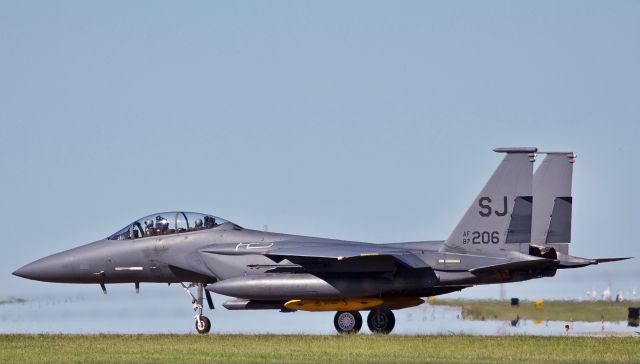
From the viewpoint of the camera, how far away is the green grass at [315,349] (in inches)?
795

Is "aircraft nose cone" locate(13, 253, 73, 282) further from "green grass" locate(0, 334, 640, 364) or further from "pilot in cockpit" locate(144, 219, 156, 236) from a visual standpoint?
"green grass" locate(0, 334, 640, 364)

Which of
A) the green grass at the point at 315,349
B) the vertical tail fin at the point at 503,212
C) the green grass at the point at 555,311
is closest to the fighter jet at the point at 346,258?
the vertical tail fin at the point at 503,212

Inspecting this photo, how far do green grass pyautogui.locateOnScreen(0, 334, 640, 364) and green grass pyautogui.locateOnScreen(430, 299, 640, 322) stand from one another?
1007 cm

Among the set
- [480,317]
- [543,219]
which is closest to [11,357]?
[543,219]

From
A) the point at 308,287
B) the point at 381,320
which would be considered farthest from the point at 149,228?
the point at 381,320

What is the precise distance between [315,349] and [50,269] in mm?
9235

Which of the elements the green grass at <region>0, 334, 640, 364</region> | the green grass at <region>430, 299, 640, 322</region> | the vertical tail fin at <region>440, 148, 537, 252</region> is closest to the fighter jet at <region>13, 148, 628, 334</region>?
the vertical tail fin at <region>440, 148, 537, 252</region>

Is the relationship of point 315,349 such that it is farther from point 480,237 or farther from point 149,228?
point 149,228

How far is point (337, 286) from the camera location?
26031mm

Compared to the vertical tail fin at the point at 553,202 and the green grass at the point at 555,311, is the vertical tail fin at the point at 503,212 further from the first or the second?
the green grass at the point at 555,311

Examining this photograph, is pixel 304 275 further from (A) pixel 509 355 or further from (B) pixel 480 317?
(B) pixel 480 317

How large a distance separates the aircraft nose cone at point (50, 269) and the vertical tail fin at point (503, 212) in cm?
883

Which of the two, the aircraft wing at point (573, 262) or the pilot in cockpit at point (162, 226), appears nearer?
the aircraft wing at point (573, 262)

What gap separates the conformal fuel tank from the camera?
26.0 metres
